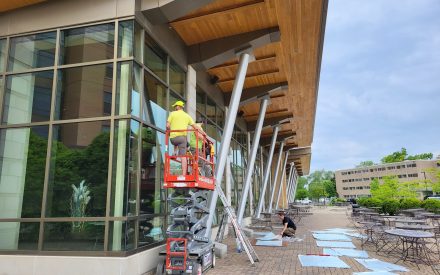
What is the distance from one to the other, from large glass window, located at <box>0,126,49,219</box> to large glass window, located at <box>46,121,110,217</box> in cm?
35

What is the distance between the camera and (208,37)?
11.3 metres

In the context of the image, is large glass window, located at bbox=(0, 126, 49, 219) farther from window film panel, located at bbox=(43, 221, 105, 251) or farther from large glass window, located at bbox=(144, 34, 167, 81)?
large glass window, located at bbox=(144, 34, 167, 81)

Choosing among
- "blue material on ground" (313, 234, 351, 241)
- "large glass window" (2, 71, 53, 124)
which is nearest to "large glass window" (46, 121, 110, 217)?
"large glass window" (2, 71, 53, 124)

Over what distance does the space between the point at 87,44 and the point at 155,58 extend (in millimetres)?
1786

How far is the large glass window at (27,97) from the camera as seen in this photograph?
8.51 m

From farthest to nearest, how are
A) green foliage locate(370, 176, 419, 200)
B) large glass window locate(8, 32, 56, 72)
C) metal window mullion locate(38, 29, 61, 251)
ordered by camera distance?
1. green foliage locate(370, 176, 419, 200)
2. large glass window locate(8, 32, 56, 72)
3. metal window mullion locate(38, 29, 61, 251)

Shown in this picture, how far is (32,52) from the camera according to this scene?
29.1 feet

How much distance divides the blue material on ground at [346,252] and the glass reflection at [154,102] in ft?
20.8

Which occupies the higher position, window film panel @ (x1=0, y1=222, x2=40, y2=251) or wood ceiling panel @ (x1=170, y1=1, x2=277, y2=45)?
wood ceiling panel @ (x1=170, y1=1, x2=277, y2=45)

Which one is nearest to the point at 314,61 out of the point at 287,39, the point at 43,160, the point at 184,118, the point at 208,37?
the point at 287,39

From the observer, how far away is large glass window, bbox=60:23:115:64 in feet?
27.5

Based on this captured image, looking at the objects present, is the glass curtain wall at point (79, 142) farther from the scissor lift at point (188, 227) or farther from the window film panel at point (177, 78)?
the window film panel at point (177, 78)

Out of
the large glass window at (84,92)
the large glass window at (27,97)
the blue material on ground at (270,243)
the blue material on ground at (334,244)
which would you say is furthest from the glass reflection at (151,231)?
the blue material on ground at (334,244)

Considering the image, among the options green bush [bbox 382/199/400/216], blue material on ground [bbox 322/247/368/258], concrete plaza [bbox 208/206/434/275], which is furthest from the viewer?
green bush [bbox 382/199/400/216]
